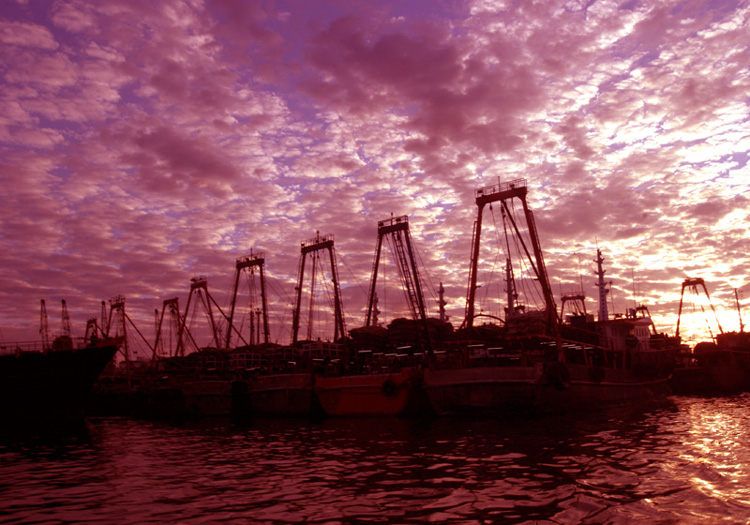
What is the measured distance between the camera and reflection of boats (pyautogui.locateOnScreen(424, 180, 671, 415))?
3127cm

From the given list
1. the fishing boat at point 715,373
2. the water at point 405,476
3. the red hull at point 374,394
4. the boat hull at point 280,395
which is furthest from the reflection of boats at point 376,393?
the fishing boat at point 715,373

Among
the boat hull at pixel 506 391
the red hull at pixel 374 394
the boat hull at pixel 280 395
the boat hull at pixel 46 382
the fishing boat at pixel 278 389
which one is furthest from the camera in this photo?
the boat hull at pixel 46 382

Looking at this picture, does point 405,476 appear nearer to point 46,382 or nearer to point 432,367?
point 432,367

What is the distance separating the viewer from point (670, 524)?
31.6 ft

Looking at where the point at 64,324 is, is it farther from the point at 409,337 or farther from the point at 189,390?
the point at 409,337

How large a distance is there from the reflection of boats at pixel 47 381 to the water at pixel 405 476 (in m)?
19.9

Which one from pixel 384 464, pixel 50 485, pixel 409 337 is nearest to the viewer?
pixel 50 485

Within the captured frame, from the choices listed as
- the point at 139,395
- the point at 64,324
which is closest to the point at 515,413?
the point at 139,395

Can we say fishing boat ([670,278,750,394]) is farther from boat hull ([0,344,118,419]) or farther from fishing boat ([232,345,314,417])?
boat hull ([0,344,118,419])

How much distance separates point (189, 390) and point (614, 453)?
3767cm

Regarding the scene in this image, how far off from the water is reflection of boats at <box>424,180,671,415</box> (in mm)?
3339

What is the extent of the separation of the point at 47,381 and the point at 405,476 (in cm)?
4206

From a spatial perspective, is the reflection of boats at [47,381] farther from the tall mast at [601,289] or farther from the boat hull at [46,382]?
the tall mast at [601,289]

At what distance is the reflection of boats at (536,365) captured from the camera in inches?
1231
